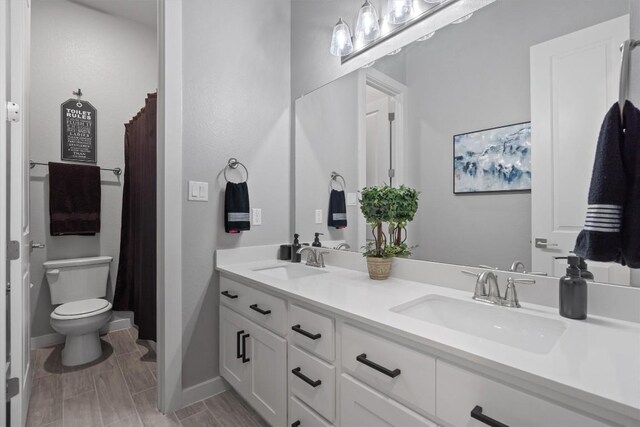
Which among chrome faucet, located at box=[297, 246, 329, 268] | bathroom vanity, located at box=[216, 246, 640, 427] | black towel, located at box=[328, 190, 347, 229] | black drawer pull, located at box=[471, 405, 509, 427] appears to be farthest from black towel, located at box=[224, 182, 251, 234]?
black drawer pull, located at box=[471, 405, 509, 427]

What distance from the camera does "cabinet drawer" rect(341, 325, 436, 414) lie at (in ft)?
2.59

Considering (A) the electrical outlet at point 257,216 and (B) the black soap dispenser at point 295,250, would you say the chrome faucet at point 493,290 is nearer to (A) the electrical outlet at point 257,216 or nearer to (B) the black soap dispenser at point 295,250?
(B) the black soap dispenser at point 295,250

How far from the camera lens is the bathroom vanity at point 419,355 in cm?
62

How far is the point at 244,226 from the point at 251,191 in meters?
0.26

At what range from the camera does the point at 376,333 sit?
0.91 metres

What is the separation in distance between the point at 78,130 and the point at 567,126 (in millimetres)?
3323

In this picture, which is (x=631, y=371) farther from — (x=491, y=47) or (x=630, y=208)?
(x=491, y=47)

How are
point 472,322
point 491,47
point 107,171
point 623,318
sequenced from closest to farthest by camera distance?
1. point 623,318
2. point 472,322
3. point 491,47
4. point 107,171

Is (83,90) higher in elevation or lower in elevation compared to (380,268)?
higher

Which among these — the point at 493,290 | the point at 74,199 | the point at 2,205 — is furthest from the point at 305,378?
the point at 74,199

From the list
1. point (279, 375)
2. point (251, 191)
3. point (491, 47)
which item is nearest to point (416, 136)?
point (491, 47)

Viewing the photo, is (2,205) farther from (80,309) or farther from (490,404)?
(490,404)

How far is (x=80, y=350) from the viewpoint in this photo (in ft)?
7.10

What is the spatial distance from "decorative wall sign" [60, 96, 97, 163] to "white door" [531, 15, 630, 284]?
3187 millimetres
